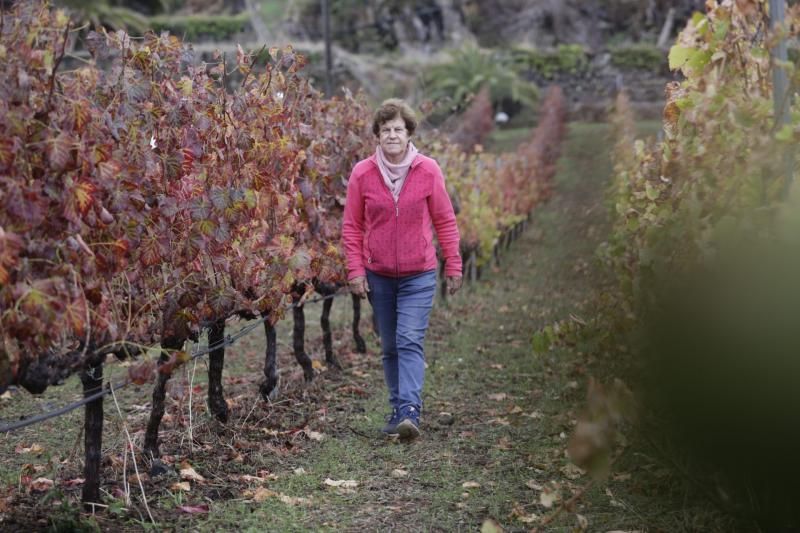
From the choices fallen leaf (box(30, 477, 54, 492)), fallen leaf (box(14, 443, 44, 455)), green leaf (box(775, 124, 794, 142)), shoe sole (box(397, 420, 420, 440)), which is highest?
green leaf (box(775, 124, 794, 142))

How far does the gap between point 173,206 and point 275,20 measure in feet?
145

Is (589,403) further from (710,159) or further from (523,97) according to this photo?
(523,97)

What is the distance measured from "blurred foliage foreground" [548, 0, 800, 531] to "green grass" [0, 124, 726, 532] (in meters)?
0.72

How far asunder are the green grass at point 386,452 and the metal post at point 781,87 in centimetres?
135

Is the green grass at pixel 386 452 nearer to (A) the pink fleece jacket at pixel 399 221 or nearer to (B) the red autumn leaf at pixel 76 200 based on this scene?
(A) the pink fleece jacket at pixel 399 221

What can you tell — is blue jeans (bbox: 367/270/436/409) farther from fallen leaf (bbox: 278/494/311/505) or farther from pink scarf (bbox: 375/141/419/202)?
fallen leaf (bbox: 278/494/311/505)

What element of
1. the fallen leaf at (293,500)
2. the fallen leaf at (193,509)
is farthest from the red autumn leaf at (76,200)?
the fallen leaf at (293,500)

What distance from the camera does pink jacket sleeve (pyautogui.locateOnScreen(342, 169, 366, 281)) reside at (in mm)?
5422

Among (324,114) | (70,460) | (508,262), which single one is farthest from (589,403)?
(508,262)

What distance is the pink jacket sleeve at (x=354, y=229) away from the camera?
5.42 m

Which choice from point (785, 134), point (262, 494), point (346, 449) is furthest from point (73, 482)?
point (785, 134)

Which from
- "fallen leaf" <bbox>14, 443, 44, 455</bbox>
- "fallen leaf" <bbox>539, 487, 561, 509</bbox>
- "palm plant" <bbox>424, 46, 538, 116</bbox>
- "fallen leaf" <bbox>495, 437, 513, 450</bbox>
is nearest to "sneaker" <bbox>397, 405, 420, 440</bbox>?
"fallen leaf" <bbox>495, 437, 513, 450</bbox>

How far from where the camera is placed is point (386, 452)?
16.5ft

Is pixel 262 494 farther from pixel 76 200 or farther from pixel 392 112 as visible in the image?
pixel 392 112
